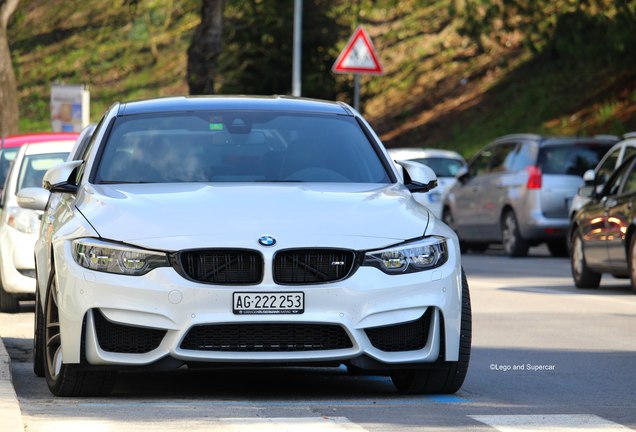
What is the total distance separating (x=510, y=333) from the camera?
42.1 ft

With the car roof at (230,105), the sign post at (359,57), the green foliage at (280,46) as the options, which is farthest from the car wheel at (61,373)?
the green foliage at (280,46)

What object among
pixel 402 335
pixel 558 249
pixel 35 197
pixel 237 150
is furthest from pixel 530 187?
pixel 402 335

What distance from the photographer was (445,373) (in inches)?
344

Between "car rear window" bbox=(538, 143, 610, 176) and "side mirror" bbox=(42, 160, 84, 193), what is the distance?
15760 millimetres

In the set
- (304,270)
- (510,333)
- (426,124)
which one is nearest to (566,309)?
(510,333)

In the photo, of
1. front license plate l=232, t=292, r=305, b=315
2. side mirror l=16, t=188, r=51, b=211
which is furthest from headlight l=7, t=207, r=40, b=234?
front license plate l=232, t=292, r=305, b=315

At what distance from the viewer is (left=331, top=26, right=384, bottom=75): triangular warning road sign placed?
2792cm

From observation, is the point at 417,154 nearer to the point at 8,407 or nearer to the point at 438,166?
the point at 438,166

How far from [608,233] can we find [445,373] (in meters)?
8.98

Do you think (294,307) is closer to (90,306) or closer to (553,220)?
(90,306)

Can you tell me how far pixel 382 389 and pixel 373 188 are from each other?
1075 mm

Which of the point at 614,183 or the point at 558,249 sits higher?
the point at 614,183

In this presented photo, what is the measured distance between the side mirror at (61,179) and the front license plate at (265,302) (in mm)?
1529

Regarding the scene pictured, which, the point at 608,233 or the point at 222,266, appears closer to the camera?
the point at 222,266
